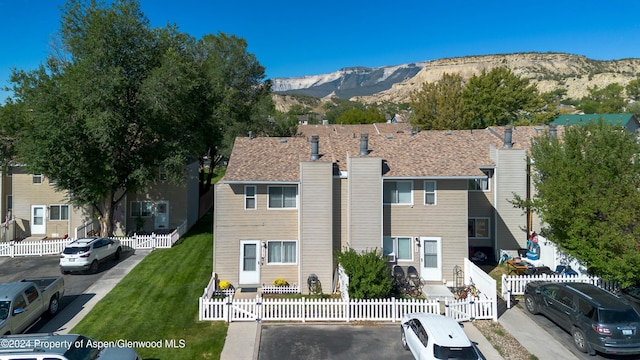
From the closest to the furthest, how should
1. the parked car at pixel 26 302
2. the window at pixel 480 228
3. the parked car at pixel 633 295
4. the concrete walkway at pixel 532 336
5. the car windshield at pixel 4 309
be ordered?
the car windshield at pixel 4 309
the parked car at pixel 26 302
the concrete walkway at pixel 532 336
the parked car at pixel 633 295
the window at pixel 480 228

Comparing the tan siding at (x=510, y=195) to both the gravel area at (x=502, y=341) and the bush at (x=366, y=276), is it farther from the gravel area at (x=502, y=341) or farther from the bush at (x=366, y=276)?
the bush at (x=366, y=276)

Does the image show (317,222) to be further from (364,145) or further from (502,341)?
(502,341)

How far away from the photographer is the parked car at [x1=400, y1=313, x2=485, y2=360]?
36.3 feet

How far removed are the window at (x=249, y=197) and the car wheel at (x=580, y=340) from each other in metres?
14.0

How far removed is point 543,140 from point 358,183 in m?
10.3

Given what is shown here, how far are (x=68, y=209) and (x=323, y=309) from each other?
904 inches

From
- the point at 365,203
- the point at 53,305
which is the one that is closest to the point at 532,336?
the point at 365,203

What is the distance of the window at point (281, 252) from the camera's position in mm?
19828

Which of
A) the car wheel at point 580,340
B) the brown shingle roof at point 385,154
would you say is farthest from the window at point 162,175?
the car wheel at point 580,340

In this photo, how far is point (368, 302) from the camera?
15758 mm

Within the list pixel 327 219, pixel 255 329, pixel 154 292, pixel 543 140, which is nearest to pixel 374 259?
pixel 327 219

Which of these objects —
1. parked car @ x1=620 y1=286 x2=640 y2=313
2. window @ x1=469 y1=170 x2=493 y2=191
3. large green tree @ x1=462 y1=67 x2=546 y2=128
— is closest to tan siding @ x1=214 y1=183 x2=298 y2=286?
window @ x1=469 y1=170 x2=493 y2=191

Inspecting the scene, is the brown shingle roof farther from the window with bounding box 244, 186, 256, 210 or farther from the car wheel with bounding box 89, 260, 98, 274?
the car wheel with bounding box 89, 260, 98, 274

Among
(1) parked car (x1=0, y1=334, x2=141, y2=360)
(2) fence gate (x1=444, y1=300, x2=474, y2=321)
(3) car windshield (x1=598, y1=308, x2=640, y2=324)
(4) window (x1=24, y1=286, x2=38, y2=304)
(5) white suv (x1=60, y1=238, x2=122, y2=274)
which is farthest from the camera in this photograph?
(5) white suv (x1=60, y1=238, x2=122, y2=274)
